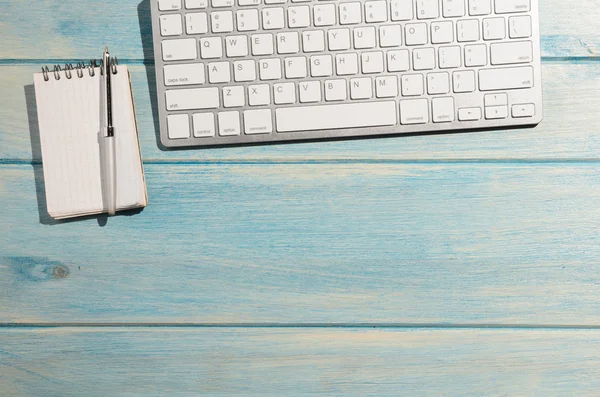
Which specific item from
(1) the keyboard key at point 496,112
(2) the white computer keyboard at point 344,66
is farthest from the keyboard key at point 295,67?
(1) the keyboard key at point 496,112

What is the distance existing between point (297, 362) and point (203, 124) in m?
0.29

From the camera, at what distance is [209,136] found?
60cm

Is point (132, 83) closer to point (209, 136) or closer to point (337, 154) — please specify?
point (209, 136)

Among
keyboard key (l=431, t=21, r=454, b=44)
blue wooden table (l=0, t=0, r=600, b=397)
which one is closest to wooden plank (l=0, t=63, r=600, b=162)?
blue wooden table (l=0, t=0, r=600, b=397)

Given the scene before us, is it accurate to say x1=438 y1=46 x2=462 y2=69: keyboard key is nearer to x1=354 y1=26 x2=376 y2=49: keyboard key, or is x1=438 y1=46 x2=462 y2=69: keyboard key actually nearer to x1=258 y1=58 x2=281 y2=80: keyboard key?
x1=354 y1=26 x2=376 y2=49: keyboard key

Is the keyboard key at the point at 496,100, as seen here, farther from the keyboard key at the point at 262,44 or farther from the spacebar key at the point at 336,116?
the keyboard key at the point at 262,44

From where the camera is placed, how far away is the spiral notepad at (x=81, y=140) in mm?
605

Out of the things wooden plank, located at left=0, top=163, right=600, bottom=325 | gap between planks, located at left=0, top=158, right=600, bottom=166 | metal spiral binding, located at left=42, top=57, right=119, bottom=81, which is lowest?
wooden plank, located at left=0, top=163, right=600, bottom=325

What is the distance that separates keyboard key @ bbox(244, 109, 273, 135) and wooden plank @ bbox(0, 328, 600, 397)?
0.23 m

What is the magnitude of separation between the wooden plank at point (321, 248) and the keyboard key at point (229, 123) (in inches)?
1.7

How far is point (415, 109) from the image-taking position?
59cm

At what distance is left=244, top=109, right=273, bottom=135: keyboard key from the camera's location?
60 cm

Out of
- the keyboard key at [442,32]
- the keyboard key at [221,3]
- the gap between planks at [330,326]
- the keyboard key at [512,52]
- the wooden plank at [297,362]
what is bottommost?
the wooden plank at [297,362]

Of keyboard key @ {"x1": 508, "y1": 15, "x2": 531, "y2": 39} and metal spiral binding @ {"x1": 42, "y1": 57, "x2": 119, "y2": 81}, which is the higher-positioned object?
keyboard key @ {"x1": 508, "y1": 15, "x2": 531, "y2": 39}
